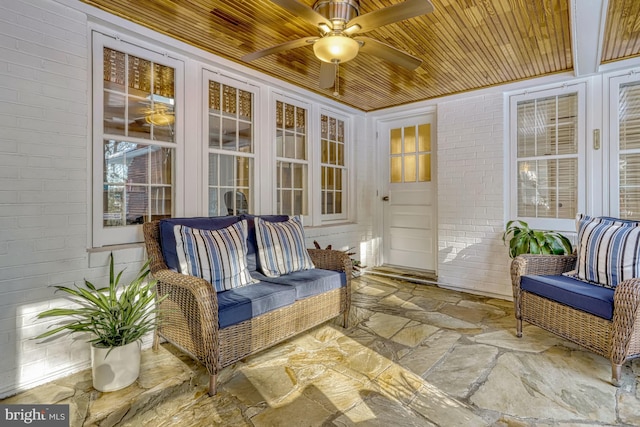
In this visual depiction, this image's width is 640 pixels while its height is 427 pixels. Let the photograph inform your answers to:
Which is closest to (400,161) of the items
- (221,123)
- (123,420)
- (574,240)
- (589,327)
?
(574,240)

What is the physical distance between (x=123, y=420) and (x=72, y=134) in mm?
1797

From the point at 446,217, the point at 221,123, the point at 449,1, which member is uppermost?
the point at 449,1

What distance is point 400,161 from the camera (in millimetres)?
4902

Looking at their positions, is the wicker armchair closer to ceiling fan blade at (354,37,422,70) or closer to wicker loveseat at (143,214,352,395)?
wicker loveseat at (143,214,352,395)

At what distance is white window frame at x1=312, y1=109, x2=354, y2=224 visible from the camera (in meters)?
4.27

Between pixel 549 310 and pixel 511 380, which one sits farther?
pixel 549 310

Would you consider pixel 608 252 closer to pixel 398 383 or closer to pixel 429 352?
pixel 429 352

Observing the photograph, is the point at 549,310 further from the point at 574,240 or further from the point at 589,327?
the point at 574,240

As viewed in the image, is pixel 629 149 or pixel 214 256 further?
pixel 629 149

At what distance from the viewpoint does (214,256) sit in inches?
90.8

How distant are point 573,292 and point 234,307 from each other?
2322mm

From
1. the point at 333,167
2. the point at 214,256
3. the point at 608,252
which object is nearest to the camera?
the point at 214,256

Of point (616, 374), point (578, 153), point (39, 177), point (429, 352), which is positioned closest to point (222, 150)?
point (39, 177)

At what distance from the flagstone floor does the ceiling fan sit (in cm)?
205
